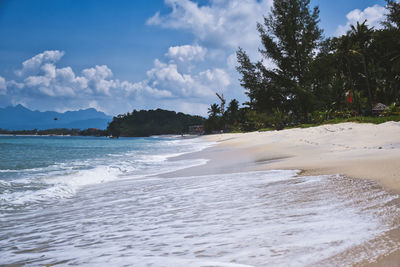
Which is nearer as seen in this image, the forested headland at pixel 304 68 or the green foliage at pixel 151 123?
the forested headland at pixel 304 68

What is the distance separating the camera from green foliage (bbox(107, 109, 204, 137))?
514ft

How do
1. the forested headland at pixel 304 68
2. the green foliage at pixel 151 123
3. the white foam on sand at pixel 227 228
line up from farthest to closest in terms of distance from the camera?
the green foliage at pixel 151 123
the forested headland at pixel 304 68
the white foam on sand at pixel 227 228

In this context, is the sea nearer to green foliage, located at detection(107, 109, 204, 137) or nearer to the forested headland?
the forested headland

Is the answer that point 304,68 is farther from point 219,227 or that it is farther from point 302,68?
point 219,227

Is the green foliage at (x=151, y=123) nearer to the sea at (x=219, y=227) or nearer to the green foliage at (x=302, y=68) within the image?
the green foliage at (x=302, y=68)

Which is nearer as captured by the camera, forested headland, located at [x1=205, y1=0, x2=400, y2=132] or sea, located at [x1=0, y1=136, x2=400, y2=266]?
sea, located at [x1=0, y1=136, x2=400, y2=266]

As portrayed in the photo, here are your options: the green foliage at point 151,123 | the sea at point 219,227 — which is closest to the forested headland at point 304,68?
the sea at point 219,227

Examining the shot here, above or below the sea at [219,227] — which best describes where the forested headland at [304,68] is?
above

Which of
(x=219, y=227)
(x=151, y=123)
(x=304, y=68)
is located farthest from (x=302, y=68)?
(x=151, y=123)

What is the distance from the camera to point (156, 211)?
10.9ft

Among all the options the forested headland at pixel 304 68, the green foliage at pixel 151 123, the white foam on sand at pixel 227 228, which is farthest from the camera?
the green foliage at pixel 151 123

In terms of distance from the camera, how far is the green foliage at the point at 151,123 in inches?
6171

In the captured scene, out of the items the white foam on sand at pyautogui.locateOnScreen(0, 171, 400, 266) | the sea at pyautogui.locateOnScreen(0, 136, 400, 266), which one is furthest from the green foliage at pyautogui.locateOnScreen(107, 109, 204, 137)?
the white foam on sand at pyautogui.locateOnScreen(0, 171, 400, 266)

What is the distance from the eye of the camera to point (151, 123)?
6560 inches
